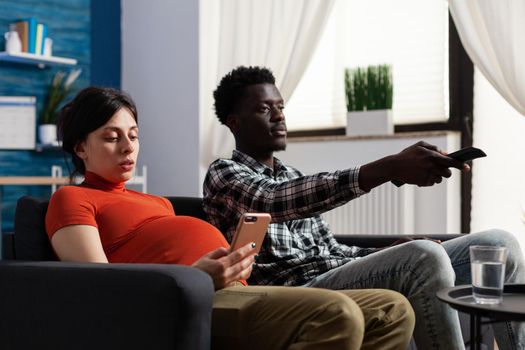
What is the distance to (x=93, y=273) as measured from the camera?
5.02ft

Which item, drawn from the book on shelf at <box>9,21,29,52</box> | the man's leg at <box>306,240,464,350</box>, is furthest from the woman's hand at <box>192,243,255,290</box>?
the book on shelf at <box>9,21,29,52</box>

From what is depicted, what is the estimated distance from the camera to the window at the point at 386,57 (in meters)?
3.82

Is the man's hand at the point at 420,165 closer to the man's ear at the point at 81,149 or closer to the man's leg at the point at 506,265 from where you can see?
the man's leg at the point at 506,265

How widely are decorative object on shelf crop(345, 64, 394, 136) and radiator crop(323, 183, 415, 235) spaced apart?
0.33m

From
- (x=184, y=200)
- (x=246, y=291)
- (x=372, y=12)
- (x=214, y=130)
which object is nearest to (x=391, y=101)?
(x=372, y=12)

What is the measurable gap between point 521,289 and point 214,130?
2.79m

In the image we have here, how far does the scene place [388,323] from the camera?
1619 mm

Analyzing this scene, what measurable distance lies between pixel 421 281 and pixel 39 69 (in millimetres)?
3323

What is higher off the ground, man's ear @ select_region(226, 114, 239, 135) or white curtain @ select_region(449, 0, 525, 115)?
white curtain @ select_region(449, 0, 525, 115)

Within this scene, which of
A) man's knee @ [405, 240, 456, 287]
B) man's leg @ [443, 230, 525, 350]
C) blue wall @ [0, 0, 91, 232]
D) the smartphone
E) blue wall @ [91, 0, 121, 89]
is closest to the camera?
the smartphone

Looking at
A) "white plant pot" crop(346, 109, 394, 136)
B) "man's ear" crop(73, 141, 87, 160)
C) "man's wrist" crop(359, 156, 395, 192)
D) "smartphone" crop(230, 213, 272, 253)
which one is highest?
"white plant pot" crop(346, 109, 394, 136)

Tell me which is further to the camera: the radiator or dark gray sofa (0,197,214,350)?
the radiator

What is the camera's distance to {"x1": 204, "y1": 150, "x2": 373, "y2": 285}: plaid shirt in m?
1.87

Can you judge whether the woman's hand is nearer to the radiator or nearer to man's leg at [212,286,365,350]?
man's leg at [212,286,365,350]
